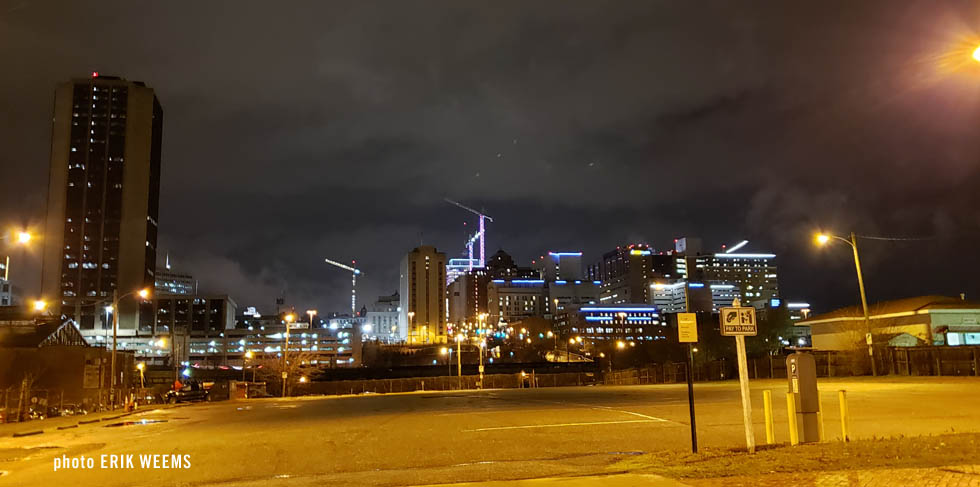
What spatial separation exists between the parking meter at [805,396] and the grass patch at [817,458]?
0.37 m

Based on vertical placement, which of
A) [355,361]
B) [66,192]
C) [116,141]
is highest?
[116,141]

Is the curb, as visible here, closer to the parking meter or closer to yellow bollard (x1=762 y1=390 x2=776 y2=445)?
yellow bollard (x1=762 y1=390 x2=776 y2=445)

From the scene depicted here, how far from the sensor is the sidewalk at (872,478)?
798 cm

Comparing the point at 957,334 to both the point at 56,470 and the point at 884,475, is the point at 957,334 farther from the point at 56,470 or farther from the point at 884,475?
the point at 56,470

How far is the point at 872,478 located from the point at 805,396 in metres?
3.22

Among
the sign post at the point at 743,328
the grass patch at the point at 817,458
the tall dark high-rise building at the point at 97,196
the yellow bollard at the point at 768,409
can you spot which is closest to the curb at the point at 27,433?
the grass patch at the point at 817,458

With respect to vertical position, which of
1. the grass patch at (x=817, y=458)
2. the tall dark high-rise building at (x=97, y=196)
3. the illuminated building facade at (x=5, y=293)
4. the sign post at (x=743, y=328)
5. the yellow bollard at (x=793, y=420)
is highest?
the tall dark high-rise building at (x=97, y=196)

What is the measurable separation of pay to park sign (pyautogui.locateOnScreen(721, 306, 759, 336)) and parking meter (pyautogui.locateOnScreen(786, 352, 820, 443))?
1302 mm

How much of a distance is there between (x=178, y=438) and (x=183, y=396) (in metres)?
38.4

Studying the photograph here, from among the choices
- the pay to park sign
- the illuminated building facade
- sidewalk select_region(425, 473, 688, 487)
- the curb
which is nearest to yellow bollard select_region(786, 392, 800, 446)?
the pay to park sign

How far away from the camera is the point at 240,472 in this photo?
1198 cm

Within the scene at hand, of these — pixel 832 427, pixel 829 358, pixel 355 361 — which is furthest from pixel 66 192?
pixel 832 427

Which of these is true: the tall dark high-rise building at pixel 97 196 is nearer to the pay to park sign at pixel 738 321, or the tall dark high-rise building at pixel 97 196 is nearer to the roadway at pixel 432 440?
the roadway at pixel 432 440

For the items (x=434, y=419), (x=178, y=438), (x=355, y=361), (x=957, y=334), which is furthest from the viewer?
(x=355, y=361)
